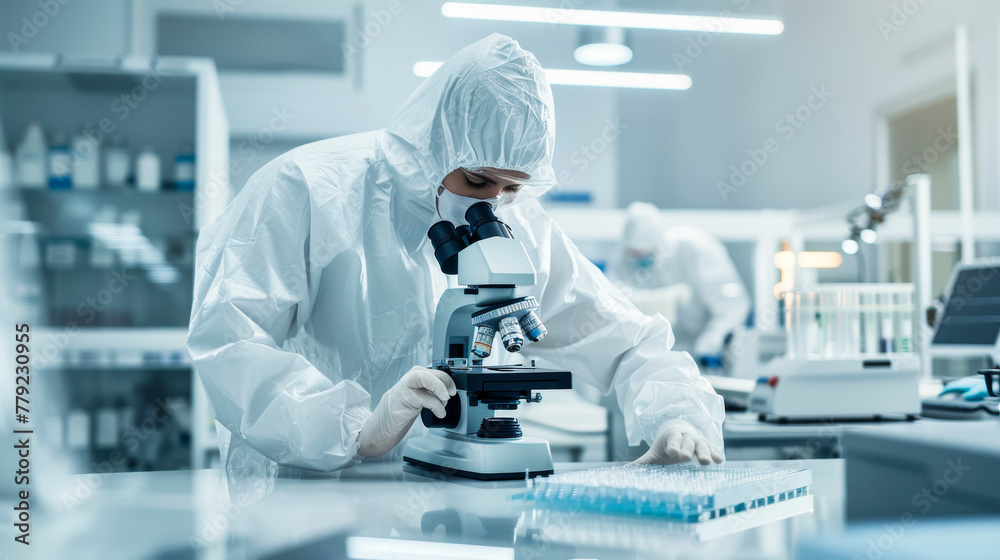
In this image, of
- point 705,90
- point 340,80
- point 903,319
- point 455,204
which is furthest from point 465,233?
point 705,90

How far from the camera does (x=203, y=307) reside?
1140mm

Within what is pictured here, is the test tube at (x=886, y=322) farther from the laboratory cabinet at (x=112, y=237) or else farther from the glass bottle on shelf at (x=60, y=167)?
the glass bottle on shelf at (x=60, y=167)

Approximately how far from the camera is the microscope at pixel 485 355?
1015 millimetres

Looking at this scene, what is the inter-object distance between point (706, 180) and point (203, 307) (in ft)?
18.5

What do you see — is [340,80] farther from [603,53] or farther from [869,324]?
[869,324]

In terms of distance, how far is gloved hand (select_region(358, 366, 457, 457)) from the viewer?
3.38 ft

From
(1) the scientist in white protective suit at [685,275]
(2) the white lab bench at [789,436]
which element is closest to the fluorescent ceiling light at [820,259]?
(1) the scientist in white protective suit at [685,275]

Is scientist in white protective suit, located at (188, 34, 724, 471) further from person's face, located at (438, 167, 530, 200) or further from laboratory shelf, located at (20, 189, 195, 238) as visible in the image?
laboratory shelf, located at (20, 189, 195, 238)

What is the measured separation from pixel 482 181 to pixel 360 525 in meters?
0.66

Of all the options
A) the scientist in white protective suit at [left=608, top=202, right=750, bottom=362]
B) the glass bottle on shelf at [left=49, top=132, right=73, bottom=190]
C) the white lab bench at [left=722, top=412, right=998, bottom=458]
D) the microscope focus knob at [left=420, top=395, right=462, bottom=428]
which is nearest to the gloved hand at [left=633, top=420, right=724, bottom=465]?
the microscope focus knob at [left=420, top=395, right=462, bottom=428]

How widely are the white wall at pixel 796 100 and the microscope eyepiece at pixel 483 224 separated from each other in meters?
4.43

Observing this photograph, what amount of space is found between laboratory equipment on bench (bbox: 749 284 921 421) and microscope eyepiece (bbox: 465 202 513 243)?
1251mm

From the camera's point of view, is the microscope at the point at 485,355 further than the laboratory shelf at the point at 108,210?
No

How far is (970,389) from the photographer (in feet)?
7.03
